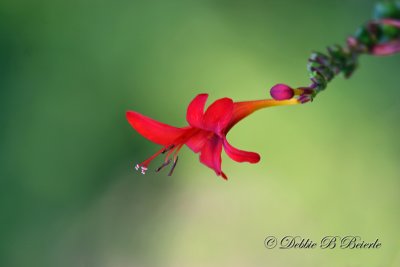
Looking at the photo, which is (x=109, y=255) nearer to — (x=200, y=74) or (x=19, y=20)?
(x=200, y=74)

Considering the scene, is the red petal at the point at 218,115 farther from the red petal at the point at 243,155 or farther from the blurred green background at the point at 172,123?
the blurred green background at the point at 172,123

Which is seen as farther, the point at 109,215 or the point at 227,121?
the point at 109,215

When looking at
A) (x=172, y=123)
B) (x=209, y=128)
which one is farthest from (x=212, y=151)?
(x=172, y=123)

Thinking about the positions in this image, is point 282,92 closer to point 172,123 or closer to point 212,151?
point 212,151

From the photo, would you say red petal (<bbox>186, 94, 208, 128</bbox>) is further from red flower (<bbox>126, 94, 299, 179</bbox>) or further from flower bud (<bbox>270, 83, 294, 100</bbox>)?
flower bud (<bbox>270, 83, 294, 100</bbox>)

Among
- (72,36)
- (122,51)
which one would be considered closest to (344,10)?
(122,51)

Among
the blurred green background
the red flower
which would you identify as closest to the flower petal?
the red flower
